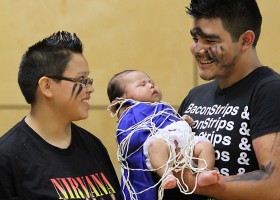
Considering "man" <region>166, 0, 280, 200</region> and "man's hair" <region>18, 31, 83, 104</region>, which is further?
"man's hair" <region>18, 31, 83, 104</region>

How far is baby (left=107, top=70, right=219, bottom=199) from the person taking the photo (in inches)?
87.5

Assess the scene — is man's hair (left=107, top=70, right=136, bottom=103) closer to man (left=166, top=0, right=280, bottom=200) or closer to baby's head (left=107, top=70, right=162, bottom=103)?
baby's head (left=107, top=70, right=162, bottom=103)

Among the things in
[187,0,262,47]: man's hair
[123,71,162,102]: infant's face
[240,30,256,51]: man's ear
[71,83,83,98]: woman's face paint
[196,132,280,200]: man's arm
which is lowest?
[196,132,280,200]: man's arm

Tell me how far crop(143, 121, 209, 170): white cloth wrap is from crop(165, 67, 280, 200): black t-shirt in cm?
6

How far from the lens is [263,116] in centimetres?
212

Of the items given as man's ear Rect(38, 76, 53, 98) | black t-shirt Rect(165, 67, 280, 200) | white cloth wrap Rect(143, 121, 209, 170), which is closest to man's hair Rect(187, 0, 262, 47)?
black t-shirt Rect(165, 67, 280, 200)

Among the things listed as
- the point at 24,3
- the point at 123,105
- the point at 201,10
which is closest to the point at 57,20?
the point at 24,3

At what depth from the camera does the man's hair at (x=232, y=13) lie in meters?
2.30

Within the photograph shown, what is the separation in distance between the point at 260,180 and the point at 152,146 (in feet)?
1.38

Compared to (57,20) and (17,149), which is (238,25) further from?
(57,20)

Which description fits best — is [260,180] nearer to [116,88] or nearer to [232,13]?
[232,13]

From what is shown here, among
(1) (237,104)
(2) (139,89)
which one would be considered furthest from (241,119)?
(2) (139,89)

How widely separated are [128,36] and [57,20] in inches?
16.6

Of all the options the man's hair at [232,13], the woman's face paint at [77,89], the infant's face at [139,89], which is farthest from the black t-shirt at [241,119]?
the woman's face paint at [77,89]
